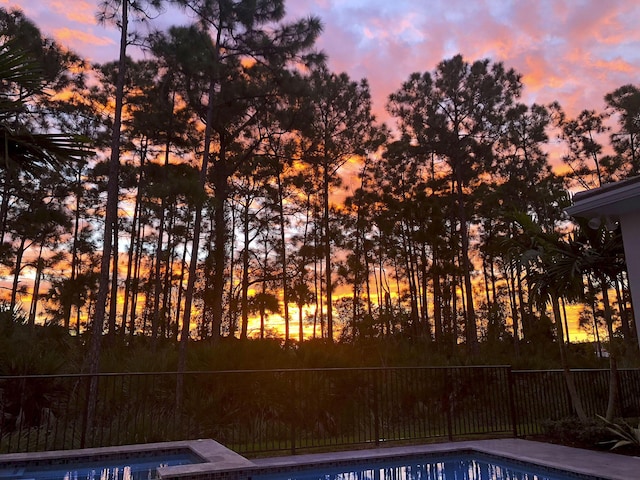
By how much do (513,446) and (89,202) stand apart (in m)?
21.8

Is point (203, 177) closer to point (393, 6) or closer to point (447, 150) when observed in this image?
point (393, 6)

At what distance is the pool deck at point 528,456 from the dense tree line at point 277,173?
559 centimetres

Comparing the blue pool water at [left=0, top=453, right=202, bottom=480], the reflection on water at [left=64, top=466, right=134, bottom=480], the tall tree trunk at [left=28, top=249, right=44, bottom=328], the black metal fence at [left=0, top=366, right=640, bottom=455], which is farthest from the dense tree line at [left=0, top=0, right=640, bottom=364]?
the reflection on water at [left=64, top=466, right=134, bottom=480]

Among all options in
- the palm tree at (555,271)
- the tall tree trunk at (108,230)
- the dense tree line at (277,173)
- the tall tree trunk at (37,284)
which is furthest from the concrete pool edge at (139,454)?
the tall tree trunk at (37,284)

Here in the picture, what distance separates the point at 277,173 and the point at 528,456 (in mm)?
17075

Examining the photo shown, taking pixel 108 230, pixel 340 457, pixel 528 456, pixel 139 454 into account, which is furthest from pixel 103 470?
pixel 108 230

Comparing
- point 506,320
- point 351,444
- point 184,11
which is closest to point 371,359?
point 351,444

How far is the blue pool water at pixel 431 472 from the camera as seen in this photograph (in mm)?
5688

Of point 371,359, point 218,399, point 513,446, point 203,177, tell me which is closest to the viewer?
point 513,446

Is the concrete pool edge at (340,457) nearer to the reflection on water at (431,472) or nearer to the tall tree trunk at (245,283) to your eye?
the reflection on water at (431,472)

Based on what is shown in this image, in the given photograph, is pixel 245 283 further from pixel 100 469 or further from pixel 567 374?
pixel 100 469

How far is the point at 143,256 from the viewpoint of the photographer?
97.1ft

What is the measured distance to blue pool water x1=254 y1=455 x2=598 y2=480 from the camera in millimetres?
5688

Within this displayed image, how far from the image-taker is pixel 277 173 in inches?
848
